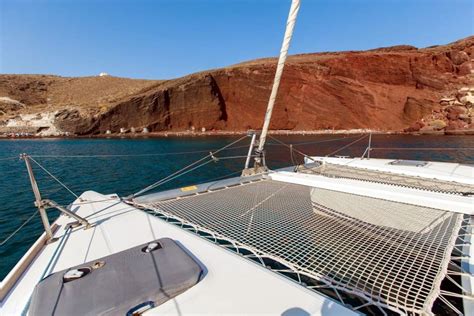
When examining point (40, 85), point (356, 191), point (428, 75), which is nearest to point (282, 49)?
point (356, 191)

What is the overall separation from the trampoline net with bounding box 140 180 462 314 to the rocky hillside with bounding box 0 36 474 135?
38583 millimetres

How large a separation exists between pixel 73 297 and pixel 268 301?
1.05 metres

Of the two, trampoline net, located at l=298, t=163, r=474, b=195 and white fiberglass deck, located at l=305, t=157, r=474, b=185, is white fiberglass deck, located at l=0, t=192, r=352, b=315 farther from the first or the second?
white fiberglass deck, located at l=305, t=157, r=474, b=185

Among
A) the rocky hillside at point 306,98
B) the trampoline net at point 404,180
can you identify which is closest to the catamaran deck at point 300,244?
the trampoline net at point 404,180

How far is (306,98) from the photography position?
40.3 meters

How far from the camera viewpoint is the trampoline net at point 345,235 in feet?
5.41

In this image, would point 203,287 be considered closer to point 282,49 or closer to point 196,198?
point 196,198

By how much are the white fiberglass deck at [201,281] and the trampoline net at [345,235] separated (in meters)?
0.21

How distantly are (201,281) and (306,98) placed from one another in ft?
136

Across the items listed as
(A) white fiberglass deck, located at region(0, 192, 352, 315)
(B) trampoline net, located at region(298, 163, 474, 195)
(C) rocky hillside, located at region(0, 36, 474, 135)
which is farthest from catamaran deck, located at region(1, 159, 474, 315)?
(C) rocky hillside, located at region(0, 36, 474, 135)

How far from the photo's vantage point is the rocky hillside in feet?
126

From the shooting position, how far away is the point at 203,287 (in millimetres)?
1585

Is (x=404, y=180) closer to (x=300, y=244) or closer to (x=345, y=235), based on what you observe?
(x=345, y=235)

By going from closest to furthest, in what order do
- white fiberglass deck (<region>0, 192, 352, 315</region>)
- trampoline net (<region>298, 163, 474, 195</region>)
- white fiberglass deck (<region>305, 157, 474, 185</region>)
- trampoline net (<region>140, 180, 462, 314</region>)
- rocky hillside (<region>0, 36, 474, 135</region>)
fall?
white fiberglass deck (<region>0, 192, 352, 315</region>) → trampoline net (<region>140, 180, 462, 314</region>) → trampoline net (<region>298, 163, 474, 195</region>) → white fiberglass deck (<region>305, 157, 474, 185</region>) → rocky hillside (<region>0, 36, 474, 135</region>)
